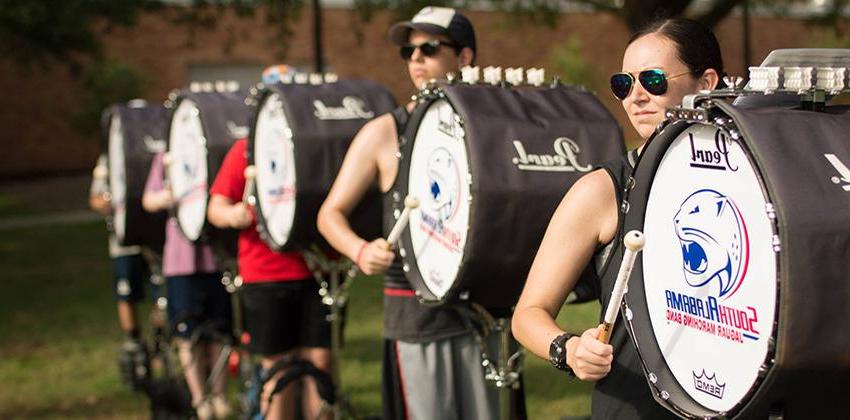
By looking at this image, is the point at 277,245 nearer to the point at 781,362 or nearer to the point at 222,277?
the point at 222,277

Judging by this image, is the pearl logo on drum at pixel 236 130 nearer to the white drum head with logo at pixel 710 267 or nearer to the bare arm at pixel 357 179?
the bare arm at pixel 357 179

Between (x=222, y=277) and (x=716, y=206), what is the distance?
17.3ft

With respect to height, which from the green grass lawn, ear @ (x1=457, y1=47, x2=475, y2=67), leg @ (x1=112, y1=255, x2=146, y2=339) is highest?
ear @ (x1=457, y1=47, x2=475, y2=67)

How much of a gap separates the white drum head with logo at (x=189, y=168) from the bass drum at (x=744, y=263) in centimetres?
421

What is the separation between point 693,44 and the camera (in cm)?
295

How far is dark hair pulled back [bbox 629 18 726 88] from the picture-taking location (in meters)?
2.94

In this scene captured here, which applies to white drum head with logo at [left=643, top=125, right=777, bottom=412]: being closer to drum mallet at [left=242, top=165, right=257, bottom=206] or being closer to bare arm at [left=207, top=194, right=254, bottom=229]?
drum mallet at [left=242, top=165, right=257, bottom=206]

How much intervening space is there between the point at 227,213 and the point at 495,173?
8.40ft

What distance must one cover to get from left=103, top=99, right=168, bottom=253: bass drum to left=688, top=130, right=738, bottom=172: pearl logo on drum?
231 inches

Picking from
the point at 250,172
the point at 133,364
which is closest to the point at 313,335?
the point at 250,172

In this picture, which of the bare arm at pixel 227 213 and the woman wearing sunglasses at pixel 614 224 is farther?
the bare arm at pixel 227 213

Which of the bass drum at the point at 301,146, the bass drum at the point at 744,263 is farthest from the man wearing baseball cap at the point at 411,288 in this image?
the bass drum at the point at 744,263

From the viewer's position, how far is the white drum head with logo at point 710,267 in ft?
7.55

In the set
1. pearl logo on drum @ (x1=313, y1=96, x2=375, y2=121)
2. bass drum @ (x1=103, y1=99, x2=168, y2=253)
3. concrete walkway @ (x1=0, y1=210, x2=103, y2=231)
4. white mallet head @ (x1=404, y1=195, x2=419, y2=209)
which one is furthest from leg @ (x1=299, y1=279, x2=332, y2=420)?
concrete walkway @ (x1=0, y1=210, x2=103, y2=231)
